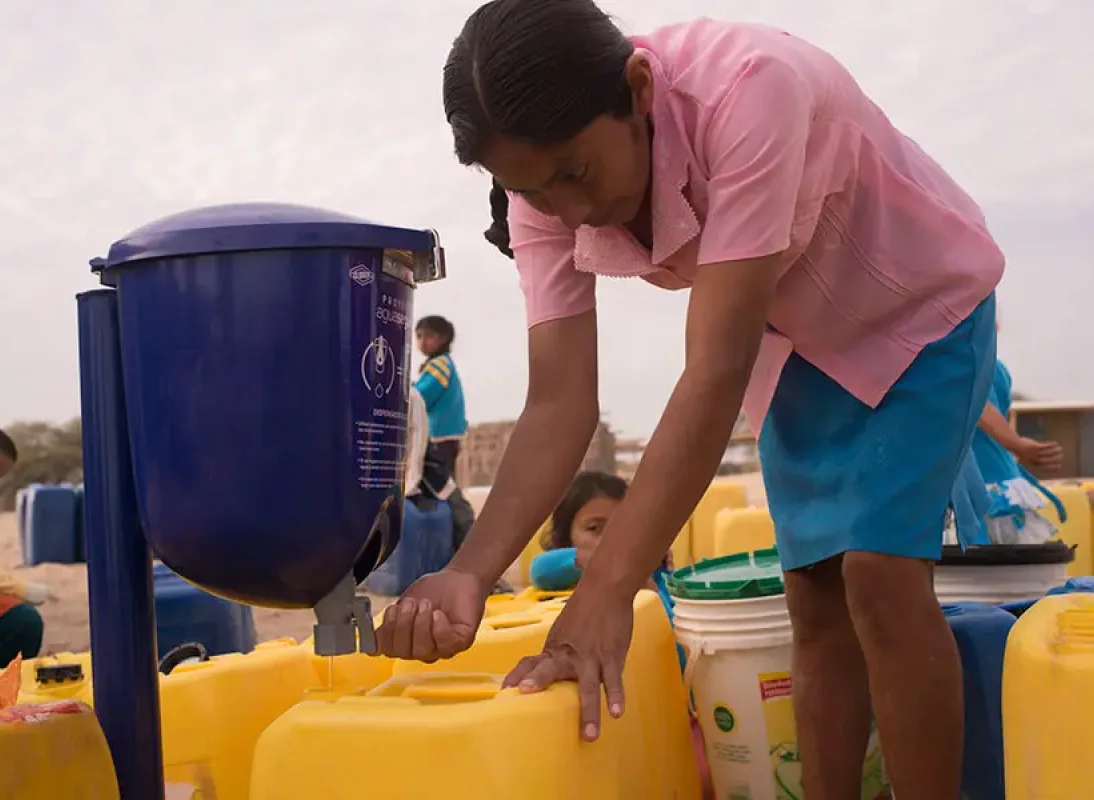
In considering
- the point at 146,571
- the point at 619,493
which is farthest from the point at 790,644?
the point at 619,493

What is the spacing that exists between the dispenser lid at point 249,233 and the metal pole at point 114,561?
0.35ft

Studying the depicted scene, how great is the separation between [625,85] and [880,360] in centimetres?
49

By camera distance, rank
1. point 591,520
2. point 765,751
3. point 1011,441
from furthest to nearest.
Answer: point 591,520
point 1011,441
point 765,751

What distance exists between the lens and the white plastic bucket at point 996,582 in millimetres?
2145

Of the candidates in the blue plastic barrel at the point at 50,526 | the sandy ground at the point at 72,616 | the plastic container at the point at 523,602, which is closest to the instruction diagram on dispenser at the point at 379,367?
the plastic container at the point at 523,602

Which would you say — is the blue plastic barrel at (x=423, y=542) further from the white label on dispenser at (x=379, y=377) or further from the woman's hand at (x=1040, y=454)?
the white label on dispenser at (x=379, y=377)

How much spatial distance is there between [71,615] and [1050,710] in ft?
18.1

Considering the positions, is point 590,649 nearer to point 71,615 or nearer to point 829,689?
point 829,689

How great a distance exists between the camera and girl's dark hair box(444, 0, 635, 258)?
118cm

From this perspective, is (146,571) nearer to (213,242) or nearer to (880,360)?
(213,242)

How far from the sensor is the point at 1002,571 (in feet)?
7.07

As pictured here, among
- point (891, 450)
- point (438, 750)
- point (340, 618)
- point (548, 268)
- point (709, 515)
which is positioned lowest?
point (709, 515)

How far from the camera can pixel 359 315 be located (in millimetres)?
1147

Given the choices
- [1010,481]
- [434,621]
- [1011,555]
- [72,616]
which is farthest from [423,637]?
[72,616]
